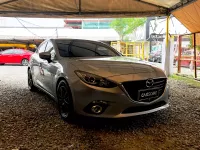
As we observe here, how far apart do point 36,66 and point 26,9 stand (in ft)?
12.1

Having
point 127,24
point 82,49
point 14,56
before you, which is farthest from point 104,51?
point 127,24

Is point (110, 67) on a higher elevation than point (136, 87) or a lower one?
higher

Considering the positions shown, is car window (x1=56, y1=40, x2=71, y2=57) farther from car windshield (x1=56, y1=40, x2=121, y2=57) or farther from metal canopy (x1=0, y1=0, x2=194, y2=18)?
metal canopy (x1=0, y1=0, x2=194, y2=18)

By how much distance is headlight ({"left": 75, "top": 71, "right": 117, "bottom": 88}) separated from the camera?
3087mm

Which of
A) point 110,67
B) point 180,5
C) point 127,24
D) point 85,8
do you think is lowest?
point 110,67

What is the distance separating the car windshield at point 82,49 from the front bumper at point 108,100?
3.85 feet

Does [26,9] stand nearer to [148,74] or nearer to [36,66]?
[36,66]

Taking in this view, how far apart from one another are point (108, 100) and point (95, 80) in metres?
0.35

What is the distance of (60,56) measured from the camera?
160 inches

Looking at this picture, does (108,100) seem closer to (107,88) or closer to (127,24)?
(107,88)

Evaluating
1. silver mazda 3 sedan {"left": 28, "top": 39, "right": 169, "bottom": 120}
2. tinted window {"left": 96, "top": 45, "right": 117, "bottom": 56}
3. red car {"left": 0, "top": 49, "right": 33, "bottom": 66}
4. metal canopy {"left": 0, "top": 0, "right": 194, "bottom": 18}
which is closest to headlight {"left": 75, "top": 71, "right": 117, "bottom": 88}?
silver mazda 3 sedan {"left": 28, "top": 39, "right": 169, "bottom": 120}

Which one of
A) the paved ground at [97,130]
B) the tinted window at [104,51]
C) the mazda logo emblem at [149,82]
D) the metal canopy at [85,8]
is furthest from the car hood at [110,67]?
the metal canopy at [85,8]

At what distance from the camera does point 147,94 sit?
10.8ft

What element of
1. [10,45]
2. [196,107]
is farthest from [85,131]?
[10,45]
